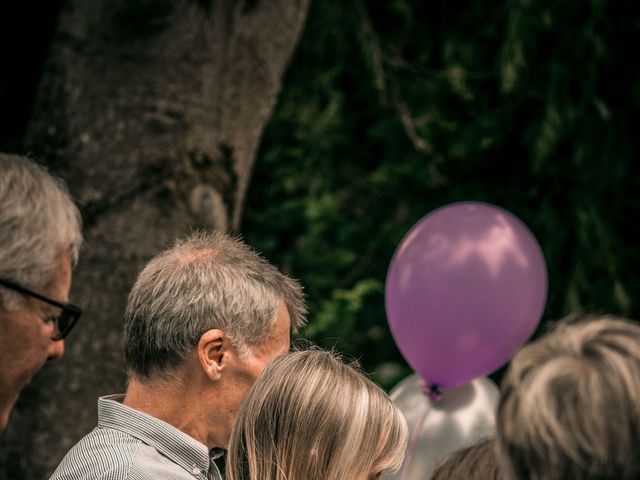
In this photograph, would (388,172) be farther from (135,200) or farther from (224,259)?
(224,259)

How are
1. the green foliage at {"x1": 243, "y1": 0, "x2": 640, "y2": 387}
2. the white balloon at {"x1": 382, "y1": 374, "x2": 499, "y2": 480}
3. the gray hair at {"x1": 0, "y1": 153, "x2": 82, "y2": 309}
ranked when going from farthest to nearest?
the green foliage at {"x1": 243, "y1": 0, "x2": 640, "y2": 387}, the white balloon at {"x1": 382, "y1": 374, "x2": 499, "y2": 480}, the gray hair at {"x1": 0, "y1": 153, "x2": 82, "y2": 309}

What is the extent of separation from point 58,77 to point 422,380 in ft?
5.38

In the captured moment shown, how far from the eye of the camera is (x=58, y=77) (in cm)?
327

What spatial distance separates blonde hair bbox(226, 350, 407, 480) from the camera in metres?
1.70

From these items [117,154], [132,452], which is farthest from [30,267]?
[117,154]

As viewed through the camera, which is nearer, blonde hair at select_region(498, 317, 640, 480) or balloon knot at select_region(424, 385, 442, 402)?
blonde hair at select_region(498, 317, 640, 480)

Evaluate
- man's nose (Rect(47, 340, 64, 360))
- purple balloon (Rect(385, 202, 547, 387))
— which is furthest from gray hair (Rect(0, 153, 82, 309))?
purple balloon (Rect(385, 202, 547, 387))

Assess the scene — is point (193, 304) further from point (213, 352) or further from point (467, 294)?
point (467, 294)

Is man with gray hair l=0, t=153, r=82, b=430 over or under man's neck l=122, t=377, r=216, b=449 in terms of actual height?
over

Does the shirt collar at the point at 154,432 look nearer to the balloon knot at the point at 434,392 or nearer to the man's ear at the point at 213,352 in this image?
the man's ear at the point at 213,352

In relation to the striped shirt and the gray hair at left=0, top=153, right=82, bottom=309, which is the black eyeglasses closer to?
the gray hair at left=0, top=153, right=82, bottom=309

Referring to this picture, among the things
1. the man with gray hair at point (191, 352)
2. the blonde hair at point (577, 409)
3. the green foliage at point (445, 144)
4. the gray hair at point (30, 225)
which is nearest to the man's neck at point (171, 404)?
the man with gray hair at point (191, 352)

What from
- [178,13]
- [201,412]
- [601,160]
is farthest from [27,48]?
[601,160]

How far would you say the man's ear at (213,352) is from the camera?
6.37ft
